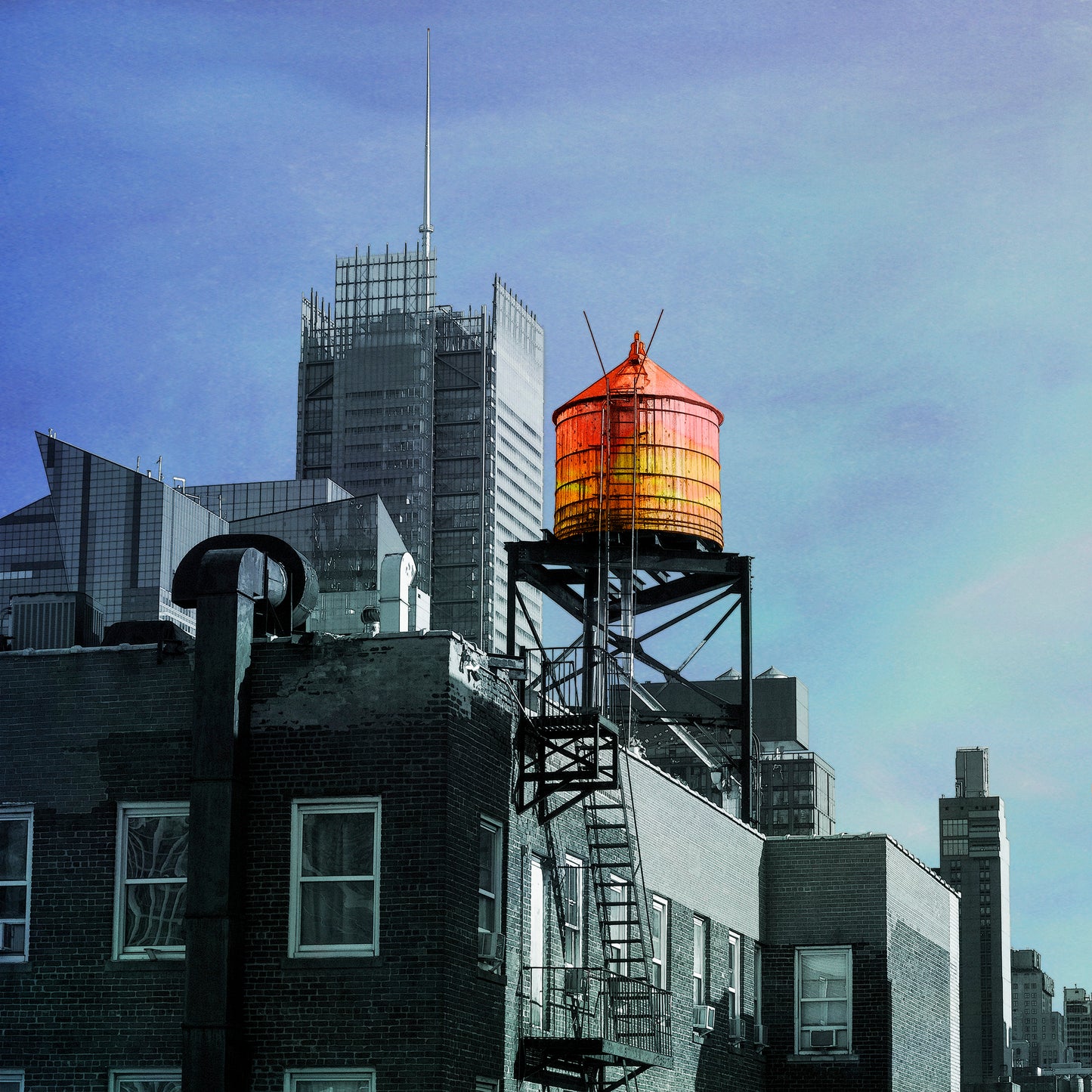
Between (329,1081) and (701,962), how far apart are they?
11.5m

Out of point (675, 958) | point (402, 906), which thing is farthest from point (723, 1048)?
point (402, 906)

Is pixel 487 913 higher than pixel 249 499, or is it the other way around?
pixel 249 499

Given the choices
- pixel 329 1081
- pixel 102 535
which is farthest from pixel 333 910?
pixel 102 535

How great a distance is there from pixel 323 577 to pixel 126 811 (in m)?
35.9

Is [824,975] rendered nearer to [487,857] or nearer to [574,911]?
[574,911]

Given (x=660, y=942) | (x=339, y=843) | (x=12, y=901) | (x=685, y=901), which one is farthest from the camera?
(x=685, y=901)

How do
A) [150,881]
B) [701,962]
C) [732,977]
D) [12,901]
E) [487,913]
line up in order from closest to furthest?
1. [150,881]
2. [12,901]
3. [487,913]
4. [701,962]
5. [732,977]

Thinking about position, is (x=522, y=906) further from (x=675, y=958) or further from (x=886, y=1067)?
(x=886, y=1067)

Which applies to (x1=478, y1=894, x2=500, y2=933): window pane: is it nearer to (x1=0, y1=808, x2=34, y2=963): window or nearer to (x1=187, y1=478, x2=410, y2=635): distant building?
(x1=0, y1=808, x2=34, y2=963): window

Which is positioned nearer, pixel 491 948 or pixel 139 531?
pixel 491 948

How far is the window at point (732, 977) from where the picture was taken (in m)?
37.3

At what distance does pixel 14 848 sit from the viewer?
90.0 feet

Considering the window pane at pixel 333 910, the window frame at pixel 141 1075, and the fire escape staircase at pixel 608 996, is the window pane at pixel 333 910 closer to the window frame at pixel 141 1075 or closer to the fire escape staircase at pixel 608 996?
the window frame at pixel 141 1075

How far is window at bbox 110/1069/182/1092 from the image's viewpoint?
85.8ft
